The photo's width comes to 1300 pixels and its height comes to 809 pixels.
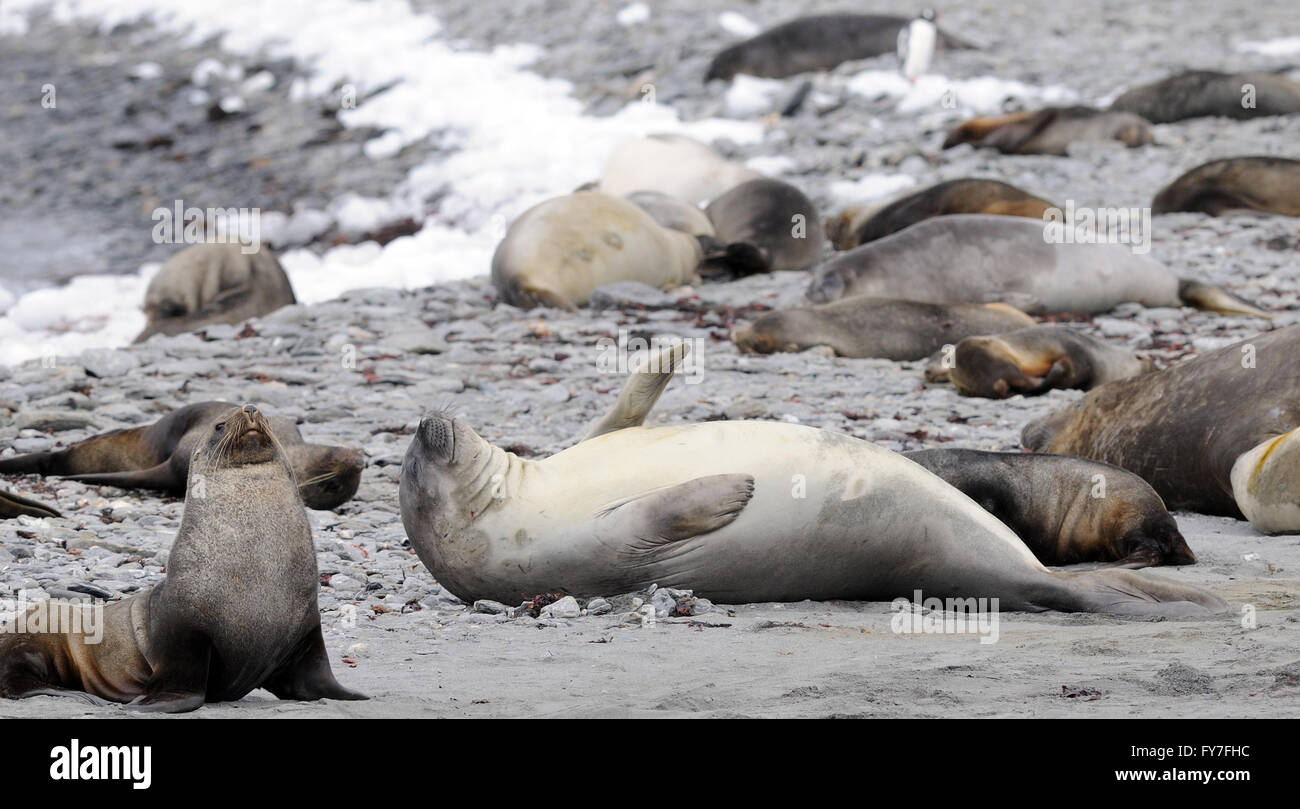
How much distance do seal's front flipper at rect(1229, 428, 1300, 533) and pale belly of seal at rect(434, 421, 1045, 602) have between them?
Answer: 1193 mm

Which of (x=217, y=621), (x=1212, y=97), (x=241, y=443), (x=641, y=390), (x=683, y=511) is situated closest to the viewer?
(x=217, y=621)

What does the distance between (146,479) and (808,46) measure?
1249 cm

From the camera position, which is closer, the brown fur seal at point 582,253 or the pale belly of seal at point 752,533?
the pale belly of seal at point 752,533

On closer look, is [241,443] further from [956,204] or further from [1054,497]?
[956,204]

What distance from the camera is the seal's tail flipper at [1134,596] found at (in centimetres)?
415

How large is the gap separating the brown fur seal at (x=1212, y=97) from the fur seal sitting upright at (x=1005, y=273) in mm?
5383

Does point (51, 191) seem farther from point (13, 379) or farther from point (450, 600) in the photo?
point (450, 600)

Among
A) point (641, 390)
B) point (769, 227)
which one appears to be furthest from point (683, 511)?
point (769, 227)

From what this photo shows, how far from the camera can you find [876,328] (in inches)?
342

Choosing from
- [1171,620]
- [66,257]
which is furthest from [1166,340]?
[66,257]

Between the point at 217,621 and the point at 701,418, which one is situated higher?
the point at 701,418

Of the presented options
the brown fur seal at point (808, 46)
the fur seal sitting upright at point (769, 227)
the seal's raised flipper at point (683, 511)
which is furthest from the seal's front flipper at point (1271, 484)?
the brown fur seal at point (808, 46)

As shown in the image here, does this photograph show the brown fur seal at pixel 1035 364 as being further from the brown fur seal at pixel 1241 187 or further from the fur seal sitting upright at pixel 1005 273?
the brown fur seal at pixel 1241 187
